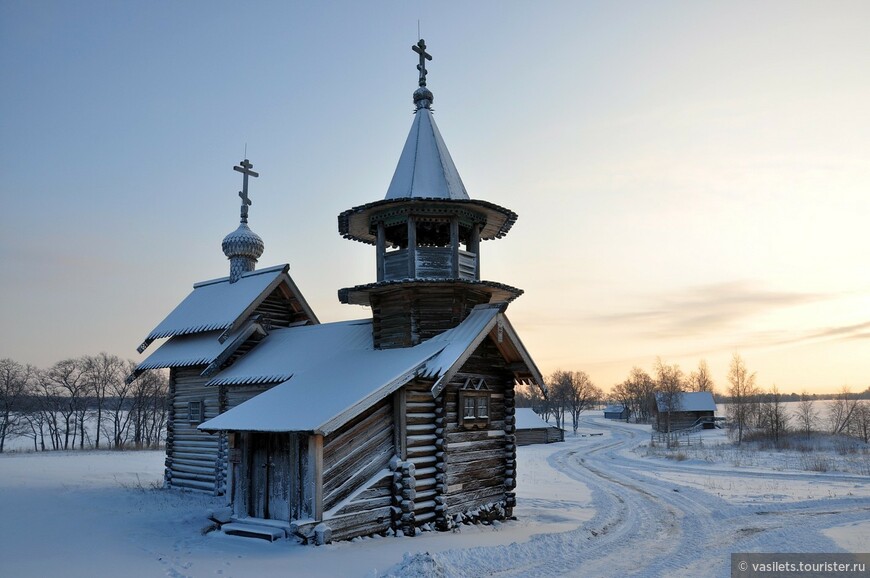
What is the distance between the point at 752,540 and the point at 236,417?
45.4 ft

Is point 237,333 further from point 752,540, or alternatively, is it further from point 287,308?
point 752,540

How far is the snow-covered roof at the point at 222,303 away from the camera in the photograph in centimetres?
2592

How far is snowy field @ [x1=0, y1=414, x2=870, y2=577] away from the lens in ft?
40.8

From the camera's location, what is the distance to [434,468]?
17.4 meters

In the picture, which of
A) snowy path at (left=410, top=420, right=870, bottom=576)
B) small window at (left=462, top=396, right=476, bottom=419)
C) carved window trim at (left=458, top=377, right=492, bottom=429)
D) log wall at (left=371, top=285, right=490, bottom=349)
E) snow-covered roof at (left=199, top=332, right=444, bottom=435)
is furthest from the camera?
log wall at (left=371, top=285, right=490, bottom=349)

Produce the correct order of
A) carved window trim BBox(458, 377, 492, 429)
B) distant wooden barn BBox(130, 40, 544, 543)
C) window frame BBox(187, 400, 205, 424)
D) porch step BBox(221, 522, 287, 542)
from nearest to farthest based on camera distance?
porch step BBox(221, 522, 287, 542) < distant wooden barn BBox(130, 40, 544, 543) < carved window trim BBox(458, 377, 492, 429) < window frame BBox(187, 400, 205, 424)

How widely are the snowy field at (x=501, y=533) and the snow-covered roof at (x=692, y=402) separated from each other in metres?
53.5

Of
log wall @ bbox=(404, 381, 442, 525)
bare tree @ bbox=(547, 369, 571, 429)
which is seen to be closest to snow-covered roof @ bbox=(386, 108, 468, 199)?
log wall @ bbox=(404, 381, 442, 525)

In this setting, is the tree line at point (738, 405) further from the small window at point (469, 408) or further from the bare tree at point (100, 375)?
the bare tree at point (100, 375)

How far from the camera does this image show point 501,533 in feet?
54.6

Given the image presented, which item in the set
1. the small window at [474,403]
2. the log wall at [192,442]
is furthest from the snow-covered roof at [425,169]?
the log wall at [192,442]

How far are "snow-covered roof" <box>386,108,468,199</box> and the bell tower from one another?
33mm

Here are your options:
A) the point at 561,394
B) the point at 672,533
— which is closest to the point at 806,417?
the point at 561,394

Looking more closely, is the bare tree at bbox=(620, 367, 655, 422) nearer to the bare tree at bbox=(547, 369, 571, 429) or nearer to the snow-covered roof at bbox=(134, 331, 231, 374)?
the bare tree at bbox=(547, 369, 571, 429)
